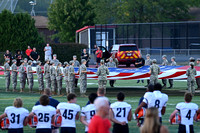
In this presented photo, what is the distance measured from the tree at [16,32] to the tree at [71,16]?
52.7 ft

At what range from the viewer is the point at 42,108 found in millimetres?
9656

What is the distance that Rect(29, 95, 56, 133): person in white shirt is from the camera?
962 cm

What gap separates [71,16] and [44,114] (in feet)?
165

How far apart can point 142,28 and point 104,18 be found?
81.3 feet

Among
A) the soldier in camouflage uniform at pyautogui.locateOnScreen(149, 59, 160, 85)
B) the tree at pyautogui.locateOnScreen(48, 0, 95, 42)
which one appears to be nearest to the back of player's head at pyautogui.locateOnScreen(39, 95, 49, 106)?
the soldier in camouflage uniform at pyautogui.locateOnScreen(149, 59, 160, 85)

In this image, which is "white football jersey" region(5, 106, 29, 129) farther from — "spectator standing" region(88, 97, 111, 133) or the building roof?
the building roof

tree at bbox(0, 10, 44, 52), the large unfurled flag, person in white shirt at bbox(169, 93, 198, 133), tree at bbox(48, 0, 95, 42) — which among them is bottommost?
person in white shirt at bbox(169, 93, 198, 133)

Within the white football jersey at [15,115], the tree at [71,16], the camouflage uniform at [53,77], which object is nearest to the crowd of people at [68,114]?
the white football jersey at [15,115]

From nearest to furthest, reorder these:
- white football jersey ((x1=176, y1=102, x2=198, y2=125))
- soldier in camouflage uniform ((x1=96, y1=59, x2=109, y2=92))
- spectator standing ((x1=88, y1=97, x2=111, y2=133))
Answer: spectator standing ((x1=88, y1=97, x2=111, y2=133)), white football jersey ((x1=176, y1=102, x2=198, y2=125)), soldier in camouflage uniform ((x1=96, y1=59, x2=109, y2=92))

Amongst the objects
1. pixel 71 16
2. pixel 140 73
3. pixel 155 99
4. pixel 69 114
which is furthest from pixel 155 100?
pixel 71 16

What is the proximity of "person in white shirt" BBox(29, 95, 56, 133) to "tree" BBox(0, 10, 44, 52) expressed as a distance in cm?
3189

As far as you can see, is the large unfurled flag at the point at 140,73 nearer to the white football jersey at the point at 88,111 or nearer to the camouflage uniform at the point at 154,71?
the camouflage uniform at the point at 154,71

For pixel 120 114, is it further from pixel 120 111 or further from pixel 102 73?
pixel 102 73

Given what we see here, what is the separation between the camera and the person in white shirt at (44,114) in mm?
9625
